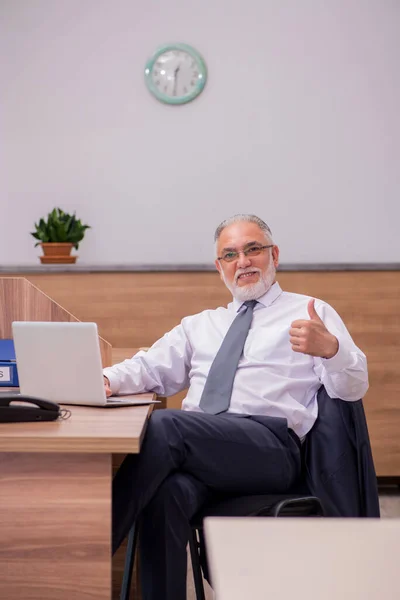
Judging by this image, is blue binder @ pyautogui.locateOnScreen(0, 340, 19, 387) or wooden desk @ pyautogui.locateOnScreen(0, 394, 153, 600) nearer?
wooden desk @ pyautogui.locateOnScreen(0, 394, 153, 600)

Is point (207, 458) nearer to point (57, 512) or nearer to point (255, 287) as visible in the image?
point (57, 512)

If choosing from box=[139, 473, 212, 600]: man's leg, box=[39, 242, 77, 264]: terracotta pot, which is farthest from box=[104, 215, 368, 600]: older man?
box=[39, 242, 77, 264]: terracotta pot

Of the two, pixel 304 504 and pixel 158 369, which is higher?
pixel 158 369

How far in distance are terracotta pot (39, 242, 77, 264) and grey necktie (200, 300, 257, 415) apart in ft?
5.63

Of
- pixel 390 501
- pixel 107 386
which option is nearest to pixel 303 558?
pixel 107 386

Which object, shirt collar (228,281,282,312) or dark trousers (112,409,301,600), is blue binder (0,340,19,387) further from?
shirt collar (228,281,282,312)

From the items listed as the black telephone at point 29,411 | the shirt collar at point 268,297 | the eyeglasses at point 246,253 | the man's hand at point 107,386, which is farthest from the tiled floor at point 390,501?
the black telephone at point 29,411

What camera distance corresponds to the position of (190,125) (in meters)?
4.34

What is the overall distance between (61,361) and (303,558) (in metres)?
1.16

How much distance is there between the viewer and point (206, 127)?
4344mm

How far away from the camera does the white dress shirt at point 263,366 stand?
1.90 metres

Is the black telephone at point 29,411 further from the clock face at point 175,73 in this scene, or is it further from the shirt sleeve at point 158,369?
the clock face at point 175,73

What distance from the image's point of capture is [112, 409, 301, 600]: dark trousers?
157 centimetres

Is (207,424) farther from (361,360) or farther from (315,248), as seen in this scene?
(315,248)
